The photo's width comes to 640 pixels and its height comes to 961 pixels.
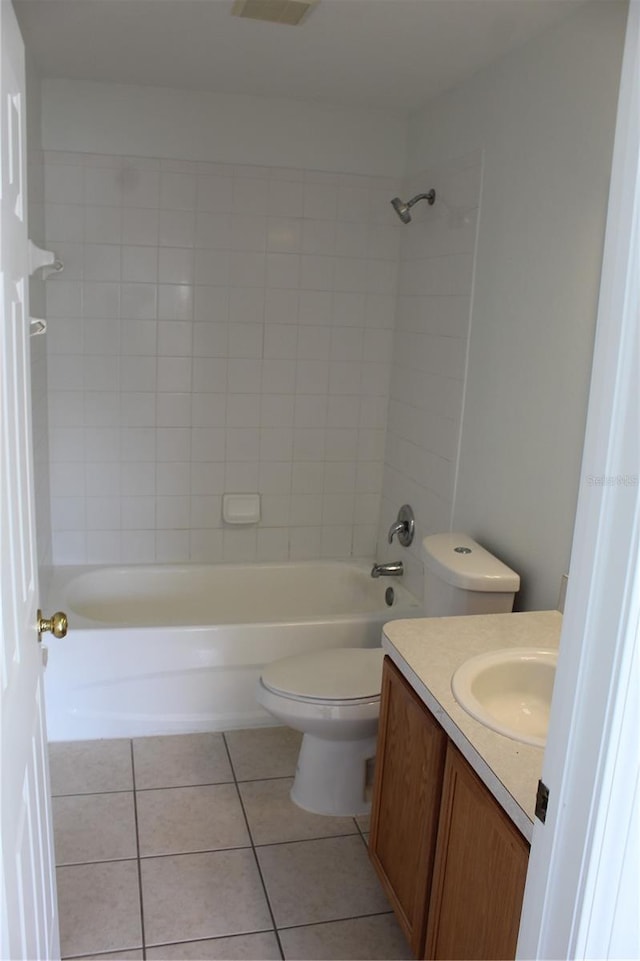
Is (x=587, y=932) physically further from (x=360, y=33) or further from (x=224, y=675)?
(x=360, y=33)

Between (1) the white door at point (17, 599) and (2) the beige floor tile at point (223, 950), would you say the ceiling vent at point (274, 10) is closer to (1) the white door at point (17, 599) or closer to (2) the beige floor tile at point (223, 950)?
(1) the white door at point (17, 599)

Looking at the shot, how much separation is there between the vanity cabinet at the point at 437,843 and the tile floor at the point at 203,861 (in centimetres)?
22

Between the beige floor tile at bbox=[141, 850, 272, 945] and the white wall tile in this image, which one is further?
the white wall tile

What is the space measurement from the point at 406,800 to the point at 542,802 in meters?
0.91

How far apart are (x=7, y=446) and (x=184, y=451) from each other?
7.79ft

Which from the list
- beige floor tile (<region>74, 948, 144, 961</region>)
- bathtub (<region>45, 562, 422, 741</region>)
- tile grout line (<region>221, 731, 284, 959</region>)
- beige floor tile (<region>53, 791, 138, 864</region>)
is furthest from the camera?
bathtub (<region>45, 562, 422, 741</region>)

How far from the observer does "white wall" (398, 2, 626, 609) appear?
6.95ft

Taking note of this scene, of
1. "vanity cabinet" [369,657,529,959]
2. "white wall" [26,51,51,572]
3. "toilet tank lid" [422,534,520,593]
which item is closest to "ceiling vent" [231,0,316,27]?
"white wall" [26,51,51,572]

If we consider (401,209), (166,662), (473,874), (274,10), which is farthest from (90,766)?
(274,10)

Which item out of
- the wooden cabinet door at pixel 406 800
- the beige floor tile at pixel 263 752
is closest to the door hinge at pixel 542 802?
the wooden cabinet door at pixel 406 800

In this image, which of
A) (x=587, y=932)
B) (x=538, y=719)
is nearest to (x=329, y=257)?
(x=538, y=719)

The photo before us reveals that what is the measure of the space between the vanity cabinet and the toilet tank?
43cm

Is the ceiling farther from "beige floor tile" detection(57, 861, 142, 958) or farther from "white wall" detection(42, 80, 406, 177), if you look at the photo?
"beige floor tile" detection(57, 861, 142, 958)

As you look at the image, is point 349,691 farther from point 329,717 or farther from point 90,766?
point 90,766
